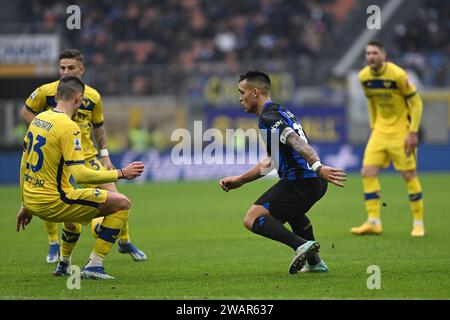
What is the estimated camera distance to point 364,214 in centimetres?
1595

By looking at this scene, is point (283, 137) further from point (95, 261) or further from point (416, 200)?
point (416, 200)

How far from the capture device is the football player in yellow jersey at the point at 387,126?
500 inches

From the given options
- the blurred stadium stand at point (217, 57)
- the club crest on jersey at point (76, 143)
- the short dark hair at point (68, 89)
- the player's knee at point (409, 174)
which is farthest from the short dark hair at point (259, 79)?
the blurred stadium stand at point (217, 57)

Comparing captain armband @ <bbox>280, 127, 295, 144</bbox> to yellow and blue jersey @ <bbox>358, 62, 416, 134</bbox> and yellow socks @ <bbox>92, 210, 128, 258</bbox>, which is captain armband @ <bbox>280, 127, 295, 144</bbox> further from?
yellow and blue jersey @ <bbox>358, 62, 416, 134</bbox>

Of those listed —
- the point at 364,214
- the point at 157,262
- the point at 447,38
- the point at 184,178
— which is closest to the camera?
the point at 157,262

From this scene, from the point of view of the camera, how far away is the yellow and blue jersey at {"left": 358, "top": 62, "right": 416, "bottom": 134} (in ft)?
41.9

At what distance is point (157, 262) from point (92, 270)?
159cm

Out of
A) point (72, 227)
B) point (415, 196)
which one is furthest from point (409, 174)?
point (72, 227)

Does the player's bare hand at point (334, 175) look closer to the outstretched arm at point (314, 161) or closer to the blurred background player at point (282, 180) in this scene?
the outstretched arm at point (314, 161)

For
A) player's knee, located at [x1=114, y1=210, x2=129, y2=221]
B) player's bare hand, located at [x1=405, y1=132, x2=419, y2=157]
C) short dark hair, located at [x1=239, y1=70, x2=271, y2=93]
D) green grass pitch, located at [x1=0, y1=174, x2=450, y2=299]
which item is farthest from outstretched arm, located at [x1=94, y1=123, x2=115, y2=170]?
player's bare hand, located at [x1=405, y1=132, x2=419, y2=157]

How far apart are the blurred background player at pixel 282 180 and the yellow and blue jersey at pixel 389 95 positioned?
4.29m
